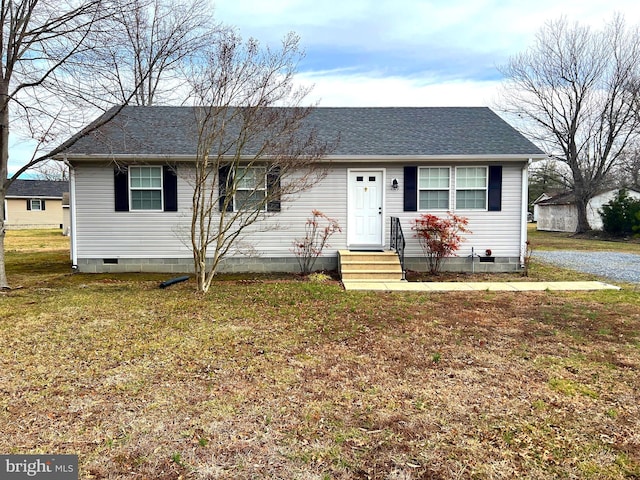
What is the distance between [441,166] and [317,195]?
10.1ft

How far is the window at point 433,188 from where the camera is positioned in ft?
34.8

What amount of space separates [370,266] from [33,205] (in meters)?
35.3

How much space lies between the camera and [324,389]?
3.79 meters

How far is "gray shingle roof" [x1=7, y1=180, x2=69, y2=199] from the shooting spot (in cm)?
3431

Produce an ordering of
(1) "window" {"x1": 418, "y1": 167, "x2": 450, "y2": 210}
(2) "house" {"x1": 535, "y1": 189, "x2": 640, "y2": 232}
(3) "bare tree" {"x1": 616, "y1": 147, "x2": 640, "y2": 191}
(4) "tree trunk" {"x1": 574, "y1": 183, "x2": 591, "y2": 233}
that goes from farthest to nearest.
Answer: (2) "house" {"x1": 535, "y1": 189, "x2": 640, "y2": 232} → (3) "bare tree" {"x1": 616, "y1": 147, "x2": 640, "y2": 191} → (4) "tree trunk" {"x1": 574, "y1": 183, "x2": 591, "y2": 233} → (1) "window" {"x1": 418, "y1": 167, "x2": 450, "y2": 210}

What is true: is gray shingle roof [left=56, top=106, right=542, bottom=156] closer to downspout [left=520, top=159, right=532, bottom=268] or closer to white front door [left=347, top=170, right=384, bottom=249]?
downspout [left=520, top=159, right=532, bottom=268]

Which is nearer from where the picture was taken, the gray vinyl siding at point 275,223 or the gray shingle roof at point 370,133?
the gray shingle roof at point 370,133

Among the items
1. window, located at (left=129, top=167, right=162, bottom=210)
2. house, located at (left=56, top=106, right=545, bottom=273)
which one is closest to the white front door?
house, located at (left=56, top=106, right=545, bottom=273)

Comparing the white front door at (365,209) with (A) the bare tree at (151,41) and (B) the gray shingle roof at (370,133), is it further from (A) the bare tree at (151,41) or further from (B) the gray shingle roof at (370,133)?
(A) the bare tree at (151,41)

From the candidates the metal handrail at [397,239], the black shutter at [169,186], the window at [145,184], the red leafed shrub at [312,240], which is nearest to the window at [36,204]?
the window at [145,184]

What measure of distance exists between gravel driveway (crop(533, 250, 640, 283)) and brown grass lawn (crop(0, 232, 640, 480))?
4.25 metres

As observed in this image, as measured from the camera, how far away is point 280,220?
34.8 feet

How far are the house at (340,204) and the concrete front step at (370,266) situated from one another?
0.73 metres

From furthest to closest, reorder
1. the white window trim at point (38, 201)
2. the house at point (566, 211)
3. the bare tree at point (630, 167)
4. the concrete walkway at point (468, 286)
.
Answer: the white window trim at point (38, 201) < the house at point (566, 211) < the bare tree at point (630, 167) < the concrete walkway at point (468, 286)
